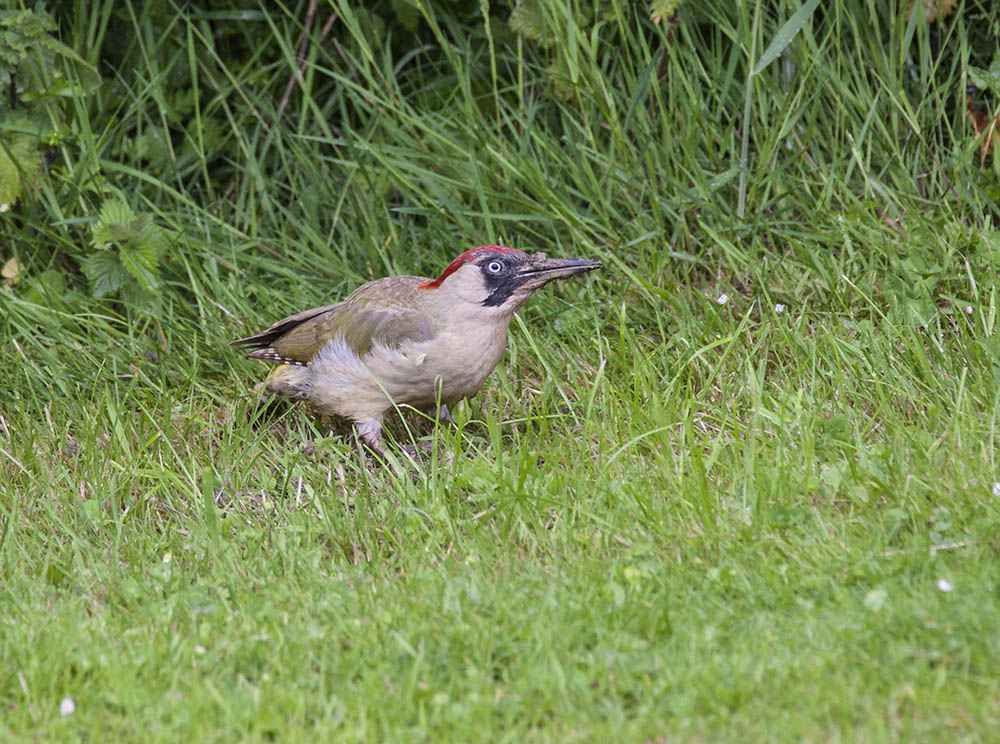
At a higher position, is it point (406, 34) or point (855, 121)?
point (406, 34)

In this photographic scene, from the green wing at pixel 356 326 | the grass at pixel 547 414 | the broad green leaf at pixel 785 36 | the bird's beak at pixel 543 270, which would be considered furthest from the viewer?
the broad green leaf at pixel 785 36

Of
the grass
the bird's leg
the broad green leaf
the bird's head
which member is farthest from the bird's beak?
the broad green leaf

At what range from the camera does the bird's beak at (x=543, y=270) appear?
4.97 metres

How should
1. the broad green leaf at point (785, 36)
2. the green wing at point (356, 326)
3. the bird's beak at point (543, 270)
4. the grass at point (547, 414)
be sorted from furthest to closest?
the broad green leaf at point (785, 36)
the green wing at point (356, 326)
the bird's beak at point (543, 270)
the grass at point (547, 414)

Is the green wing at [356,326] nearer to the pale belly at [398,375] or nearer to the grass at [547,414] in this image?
the pale belly at [398,375]

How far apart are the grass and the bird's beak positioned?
39 centimetres

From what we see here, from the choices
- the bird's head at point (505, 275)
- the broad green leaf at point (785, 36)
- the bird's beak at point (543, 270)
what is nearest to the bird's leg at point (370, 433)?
the bird's head at point (505, 275)

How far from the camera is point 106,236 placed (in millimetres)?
5902

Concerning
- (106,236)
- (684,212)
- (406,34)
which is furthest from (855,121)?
(106,236)

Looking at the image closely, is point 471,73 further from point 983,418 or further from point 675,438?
point 983,418

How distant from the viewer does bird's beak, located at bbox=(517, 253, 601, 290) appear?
196 inches

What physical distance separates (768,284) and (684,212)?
0.54 m

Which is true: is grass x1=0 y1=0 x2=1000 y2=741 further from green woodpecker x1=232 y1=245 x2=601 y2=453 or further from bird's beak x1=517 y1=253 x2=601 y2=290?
bird's beak x1=517 y1=253 x2=601 y2=290

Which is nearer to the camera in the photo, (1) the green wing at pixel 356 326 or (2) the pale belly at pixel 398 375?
(2) the pale belly at pixel 398 375
